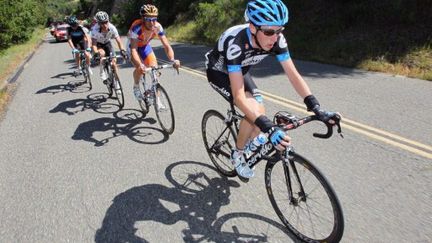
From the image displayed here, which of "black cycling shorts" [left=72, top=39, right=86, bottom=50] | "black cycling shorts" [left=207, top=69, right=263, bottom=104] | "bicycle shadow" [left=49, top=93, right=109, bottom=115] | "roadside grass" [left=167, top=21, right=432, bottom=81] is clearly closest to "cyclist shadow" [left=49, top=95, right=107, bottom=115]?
"bicycle shadow" [left=49, top=93, right=109, bottom=115]

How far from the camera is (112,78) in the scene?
29.1 ft

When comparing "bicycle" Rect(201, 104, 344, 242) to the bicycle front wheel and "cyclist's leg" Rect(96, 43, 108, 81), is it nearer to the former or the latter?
the bicycle front wheel

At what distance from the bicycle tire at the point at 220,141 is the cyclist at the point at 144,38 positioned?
166 centimetres

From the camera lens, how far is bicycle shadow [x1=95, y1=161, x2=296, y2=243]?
367 cm

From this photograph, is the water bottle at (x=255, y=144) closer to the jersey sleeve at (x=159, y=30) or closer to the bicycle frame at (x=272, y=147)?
the bicycle frame at (x=272, y=147)

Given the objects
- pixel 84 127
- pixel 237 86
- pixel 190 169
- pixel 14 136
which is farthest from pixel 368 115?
pixel 14 136

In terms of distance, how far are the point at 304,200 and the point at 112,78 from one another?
6.53 meters

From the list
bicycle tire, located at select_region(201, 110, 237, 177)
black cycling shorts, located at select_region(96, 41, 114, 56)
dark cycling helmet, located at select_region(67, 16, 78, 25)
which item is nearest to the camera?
bicycle tire, located at select_region(201, 110, 237, 177)

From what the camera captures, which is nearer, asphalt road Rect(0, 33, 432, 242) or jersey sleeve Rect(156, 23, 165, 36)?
asphalt road Rect(0, 33, 432, 242)

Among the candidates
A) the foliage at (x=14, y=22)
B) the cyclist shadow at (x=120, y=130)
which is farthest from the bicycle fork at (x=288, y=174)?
the foliage at (x=14, y=22)

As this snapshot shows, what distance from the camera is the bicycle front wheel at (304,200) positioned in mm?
3176

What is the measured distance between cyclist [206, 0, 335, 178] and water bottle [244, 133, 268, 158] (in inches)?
5.8

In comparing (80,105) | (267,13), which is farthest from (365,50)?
(267,13)

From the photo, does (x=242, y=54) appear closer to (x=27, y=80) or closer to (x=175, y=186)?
(x=175, y=186)
